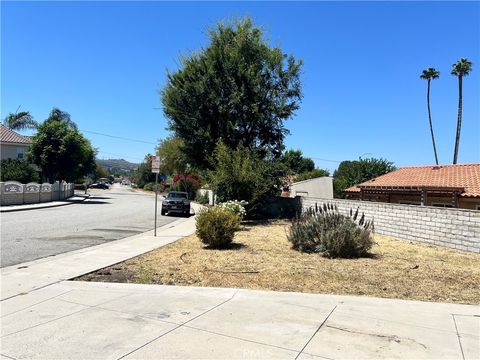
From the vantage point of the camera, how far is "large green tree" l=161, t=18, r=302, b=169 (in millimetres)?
24453

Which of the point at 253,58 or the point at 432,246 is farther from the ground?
the point at 253,58

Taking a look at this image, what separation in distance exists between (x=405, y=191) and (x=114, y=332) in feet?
86.8

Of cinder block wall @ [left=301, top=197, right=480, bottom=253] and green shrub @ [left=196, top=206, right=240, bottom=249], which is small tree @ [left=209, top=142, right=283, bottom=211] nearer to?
cinder block wall @ [left=301, top=197, right=480, bottom=253]

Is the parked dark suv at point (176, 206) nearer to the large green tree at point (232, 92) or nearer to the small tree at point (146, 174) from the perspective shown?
the large green tree at point (232, 92)

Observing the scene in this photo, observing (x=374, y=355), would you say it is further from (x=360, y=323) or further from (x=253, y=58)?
(x=253, y=58)

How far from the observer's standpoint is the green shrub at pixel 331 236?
1005cm

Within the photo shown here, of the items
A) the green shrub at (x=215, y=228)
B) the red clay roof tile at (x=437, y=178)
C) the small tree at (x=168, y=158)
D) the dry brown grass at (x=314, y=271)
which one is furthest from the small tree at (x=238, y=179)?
the small tree at (x=168, y=158)

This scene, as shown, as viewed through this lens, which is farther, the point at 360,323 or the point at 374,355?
the point at 360,323

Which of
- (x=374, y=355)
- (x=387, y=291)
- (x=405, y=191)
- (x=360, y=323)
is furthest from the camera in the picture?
(x=405, y=191)

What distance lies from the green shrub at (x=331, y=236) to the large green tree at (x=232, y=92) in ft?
46.3

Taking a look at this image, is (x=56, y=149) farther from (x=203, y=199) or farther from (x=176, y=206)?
(x=176, y=206)

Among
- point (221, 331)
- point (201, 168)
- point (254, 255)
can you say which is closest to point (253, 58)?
point (201, 168)

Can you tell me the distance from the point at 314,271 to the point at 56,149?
37221 mm

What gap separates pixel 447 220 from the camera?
12.6m
